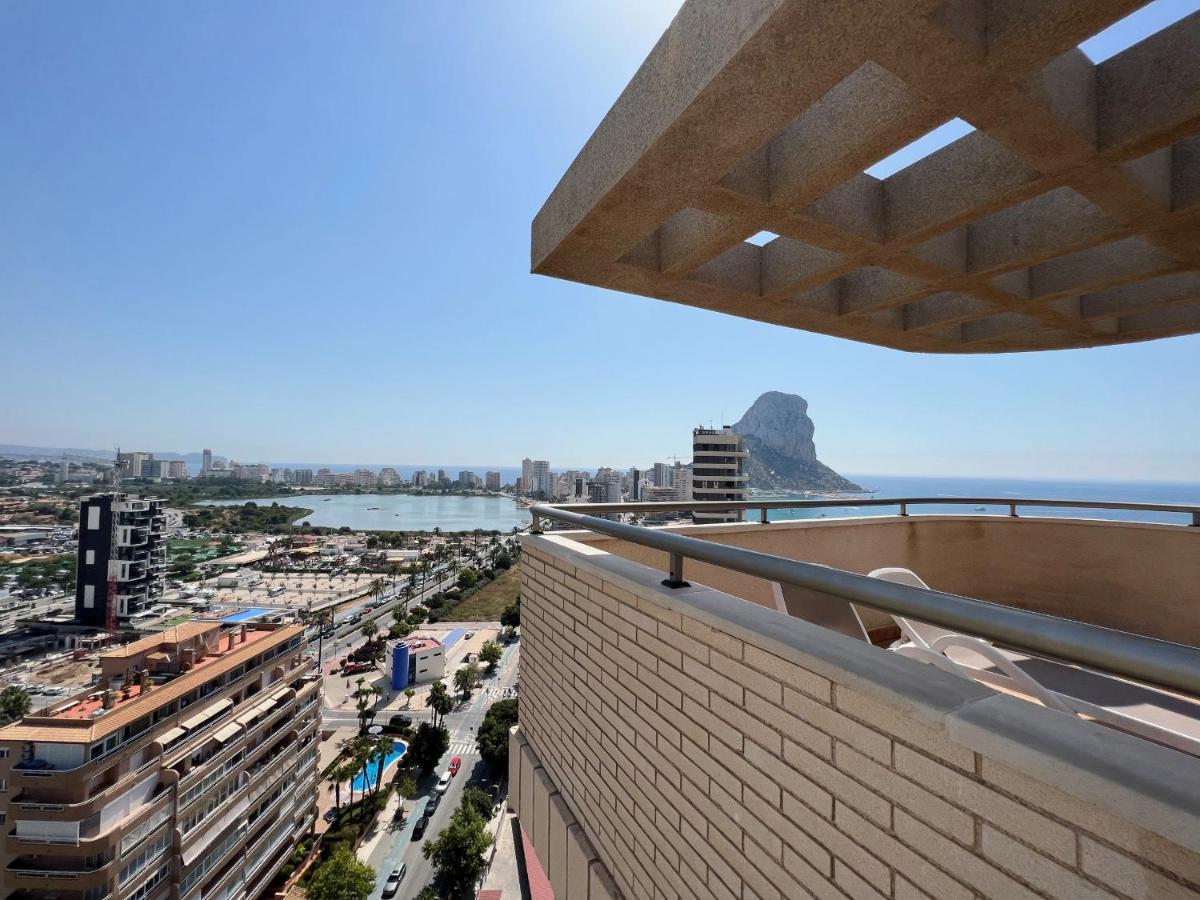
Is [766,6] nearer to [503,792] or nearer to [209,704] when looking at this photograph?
[209,704]

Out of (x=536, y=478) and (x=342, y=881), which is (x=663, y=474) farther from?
(x=536, y=478)

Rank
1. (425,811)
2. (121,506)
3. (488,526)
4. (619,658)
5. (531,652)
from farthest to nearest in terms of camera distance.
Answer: (488,526) < (121,506) < (425,811) < (531,652) < (619,658)

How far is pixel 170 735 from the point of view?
15.4 metres

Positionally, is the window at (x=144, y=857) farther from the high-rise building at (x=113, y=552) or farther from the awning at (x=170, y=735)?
the high-rise building at (x=113, y=552)

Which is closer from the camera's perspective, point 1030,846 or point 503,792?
point 1030,846

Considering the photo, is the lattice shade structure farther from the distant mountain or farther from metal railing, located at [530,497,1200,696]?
the distant mountain

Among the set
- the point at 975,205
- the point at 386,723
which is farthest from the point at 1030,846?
the point at 386,723

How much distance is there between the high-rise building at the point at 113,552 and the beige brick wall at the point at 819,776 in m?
58.4

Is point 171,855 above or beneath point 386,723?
above

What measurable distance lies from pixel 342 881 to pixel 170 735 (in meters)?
7.36

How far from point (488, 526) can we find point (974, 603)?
9768 cm

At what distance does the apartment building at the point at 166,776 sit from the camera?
13.4 metres

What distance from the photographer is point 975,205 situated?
243 cm

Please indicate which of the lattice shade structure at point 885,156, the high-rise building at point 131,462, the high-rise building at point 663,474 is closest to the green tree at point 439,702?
the high-rise building at point 663,474
